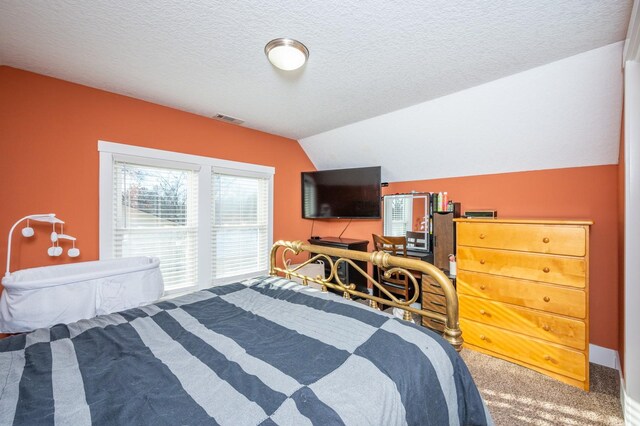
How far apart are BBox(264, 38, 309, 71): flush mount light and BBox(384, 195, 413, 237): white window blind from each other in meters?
2.33

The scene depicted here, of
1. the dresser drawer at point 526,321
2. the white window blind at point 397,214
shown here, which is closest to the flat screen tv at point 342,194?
the white window blind at point 397,214

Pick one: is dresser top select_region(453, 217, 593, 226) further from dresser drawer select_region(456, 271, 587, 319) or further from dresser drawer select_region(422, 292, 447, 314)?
dresser drawer select_region(422, 292, 447, 314)

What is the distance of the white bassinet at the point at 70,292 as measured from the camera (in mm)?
1646

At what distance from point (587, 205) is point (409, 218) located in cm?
168

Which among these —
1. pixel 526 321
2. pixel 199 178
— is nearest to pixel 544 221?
pixel 526 321

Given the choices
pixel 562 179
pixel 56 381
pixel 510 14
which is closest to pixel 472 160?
pixel 562 179

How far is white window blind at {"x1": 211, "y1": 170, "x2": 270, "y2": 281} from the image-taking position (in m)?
3.20

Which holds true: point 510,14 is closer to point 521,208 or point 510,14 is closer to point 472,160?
point 472,160

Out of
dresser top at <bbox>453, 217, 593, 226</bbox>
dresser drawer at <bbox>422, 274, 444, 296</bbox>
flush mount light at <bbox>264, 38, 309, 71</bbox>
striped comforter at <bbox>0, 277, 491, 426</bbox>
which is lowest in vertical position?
dresser drawer at <bbox>422, 274, 444, 296</bbox>

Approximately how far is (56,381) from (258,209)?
111 inches

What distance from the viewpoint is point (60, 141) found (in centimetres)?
218

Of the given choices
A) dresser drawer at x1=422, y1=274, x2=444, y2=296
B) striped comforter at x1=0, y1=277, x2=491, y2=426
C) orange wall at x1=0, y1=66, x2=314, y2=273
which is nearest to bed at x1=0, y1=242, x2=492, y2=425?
striped comforter at x1=0, y1=277, x2=491, y2=426

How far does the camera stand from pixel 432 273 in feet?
4.22

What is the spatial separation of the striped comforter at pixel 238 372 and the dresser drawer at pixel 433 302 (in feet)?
5.70
